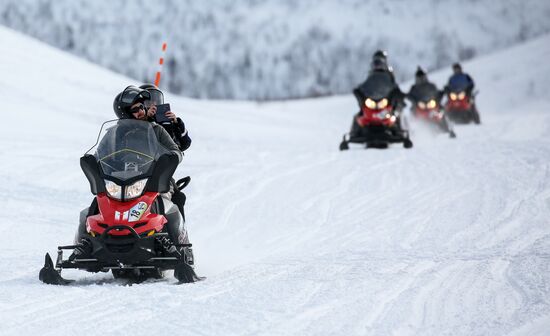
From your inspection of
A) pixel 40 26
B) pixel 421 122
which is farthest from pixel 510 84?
pixel 40 26

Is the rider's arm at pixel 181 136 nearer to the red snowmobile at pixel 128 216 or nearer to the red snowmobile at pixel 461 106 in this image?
the red snowmobile at pixel 128 216

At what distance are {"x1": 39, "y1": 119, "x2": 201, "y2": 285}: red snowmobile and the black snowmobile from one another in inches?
457

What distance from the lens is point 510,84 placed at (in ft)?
164

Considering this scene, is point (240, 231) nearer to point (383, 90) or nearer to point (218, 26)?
point (383, 90)

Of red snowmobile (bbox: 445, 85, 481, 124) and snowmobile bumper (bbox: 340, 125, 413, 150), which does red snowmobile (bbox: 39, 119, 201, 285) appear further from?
red snowmobile (bbox: 445, 85, 481, 124)

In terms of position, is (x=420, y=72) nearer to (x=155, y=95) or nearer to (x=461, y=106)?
(x=461, y=106)

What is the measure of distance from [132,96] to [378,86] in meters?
11.6

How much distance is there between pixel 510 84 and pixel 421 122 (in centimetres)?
2568

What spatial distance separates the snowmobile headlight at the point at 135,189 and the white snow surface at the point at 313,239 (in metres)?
0.65

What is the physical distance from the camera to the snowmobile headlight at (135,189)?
7.32 m

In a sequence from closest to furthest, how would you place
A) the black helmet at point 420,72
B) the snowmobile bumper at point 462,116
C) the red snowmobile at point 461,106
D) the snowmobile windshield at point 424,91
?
the snowmobile windshield at point 424,91 < the black helmet at point 420,72 < the red snowmobile at point 461,106 < the snowmobile bumper at point 462,116

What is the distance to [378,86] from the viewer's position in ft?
62.2

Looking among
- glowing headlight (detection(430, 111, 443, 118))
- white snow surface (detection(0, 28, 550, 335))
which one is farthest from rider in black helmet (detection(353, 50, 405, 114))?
glowing headlight (detection(430, 111, 443, 118))

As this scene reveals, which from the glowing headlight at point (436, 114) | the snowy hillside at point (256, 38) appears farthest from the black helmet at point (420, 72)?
the snowy hillside at point (256, 38)
